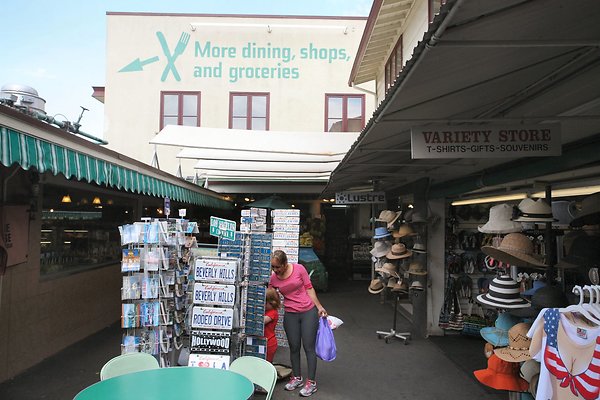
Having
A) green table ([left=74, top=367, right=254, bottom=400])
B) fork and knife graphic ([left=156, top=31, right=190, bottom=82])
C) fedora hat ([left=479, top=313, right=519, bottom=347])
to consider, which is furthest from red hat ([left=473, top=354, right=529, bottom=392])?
fork and knife graphic ([left=156, top=31, right=190, bottom=82])

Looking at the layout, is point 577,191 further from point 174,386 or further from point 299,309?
point 174,386

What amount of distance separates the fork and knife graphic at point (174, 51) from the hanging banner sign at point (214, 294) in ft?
45.5

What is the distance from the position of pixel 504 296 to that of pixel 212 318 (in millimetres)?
3264

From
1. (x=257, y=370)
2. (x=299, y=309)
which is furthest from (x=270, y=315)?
(x=257, y=370)

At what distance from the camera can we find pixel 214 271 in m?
5.44

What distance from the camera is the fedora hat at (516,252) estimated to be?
3.87 metres

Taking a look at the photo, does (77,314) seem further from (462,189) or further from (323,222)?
(323,222)

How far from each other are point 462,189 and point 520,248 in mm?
2932

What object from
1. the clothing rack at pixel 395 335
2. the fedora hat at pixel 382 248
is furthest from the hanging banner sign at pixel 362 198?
the clothing rack at pixel 395 335

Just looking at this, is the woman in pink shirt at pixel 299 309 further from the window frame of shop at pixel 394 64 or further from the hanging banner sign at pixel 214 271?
the window frame of shop at pixel 394 64

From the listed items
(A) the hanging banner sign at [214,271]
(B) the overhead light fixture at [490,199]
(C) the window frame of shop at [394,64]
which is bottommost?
(A) the hanging banner sign at [214,271]

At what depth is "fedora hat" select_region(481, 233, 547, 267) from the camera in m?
3.87

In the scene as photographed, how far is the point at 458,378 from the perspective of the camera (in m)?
6.12

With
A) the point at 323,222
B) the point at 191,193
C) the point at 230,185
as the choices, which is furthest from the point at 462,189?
the point at 323,222
